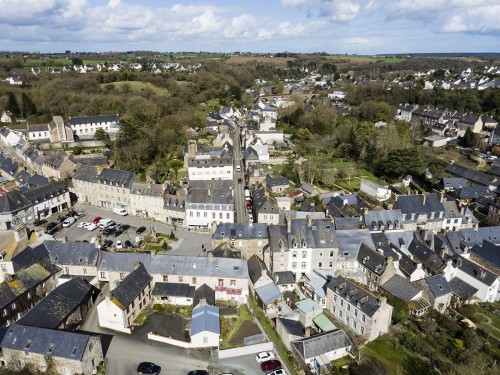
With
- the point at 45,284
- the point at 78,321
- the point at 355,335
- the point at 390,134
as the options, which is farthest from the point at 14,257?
the point at 390,134

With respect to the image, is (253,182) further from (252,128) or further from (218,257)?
(252,128)

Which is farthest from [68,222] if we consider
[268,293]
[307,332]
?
[307,332]

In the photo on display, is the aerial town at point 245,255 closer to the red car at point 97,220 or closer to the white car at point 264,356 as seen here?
the white car at point 264,356

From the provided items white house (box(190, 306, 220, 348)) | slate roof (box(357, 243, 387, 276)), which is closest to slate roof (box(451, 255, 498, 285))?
slate roof (box(357, 243, 387, 276))

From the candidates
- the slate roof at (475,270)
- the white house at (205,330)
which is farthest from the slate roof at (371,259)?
the white house at (205,330)

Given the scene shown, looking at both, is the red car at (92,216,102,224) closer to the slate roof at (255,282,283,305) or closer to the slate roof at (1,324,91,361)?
the slate roof at (1,324,91,361)

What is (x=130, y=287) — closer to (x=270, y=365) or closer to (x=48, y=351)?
(x=48, y=351)

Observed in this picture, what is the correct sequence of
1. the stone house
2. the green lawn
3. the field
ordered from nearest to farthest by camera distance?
the green lawn, the stone house, the field
